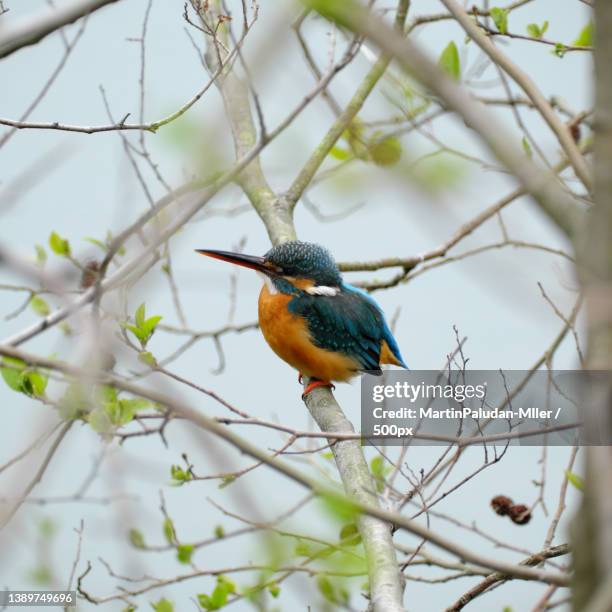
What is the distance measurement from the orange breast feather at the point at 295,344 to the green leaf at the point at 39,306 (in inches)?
31.8

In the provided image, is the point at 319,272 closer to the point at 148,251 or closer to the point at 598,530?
the point at 148,251

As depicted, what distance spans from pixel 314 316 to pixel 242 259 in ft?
1.09

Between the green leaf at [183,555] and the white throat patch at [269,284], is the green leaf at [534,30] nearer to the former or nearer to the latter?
the white throat patch at [269,284]

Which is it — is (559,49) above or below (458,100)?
above

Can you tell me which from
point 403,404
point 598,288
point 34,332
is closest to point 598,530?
point 598,288

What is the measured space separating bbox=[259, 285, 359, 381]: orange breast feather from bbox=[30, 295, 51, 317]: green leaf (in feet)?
2.65

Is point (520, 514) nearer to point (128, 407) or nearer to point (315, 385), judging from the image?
point (315, 385)

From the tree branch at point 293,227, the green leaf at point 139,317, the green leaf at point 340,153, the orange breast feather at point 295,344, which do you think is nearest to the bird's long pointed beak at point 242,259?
the orange breast feather at point 295,344

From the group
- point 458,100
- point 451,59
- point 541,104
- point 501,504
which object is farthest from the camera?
point 451,59

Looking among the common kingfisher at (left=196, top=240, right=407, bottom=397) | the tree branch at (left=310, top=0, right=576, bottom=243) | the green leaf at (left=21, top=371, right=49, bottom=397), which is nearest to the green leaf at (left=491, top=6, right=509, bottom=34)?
the common kingfisher at (left=196, top=240, right=407, bottom=397)

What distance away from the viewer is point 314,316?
126 inches

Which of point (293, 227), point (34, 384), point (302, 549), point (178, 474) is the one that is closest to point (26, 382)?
point (34, 384)

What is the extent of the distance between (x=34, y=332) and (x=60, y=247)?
5.44 ft

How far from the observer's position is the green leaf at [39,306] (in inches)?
110
